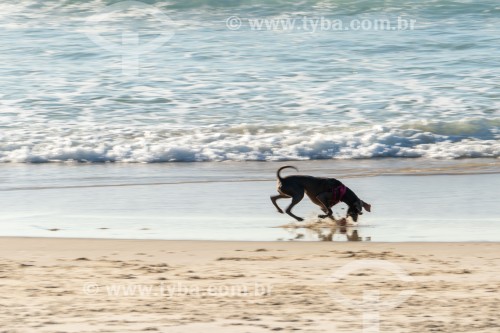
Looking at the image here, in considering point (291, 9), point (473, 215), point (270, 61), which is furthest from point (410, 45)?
point (473, 215)

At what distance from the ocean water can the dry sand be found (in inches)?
206

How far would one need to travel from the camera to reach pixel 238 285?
5.88m

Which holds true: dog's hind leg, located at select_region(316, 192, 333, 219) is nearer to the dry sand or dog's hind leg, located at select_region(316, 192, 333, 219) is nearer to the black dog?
the black dog

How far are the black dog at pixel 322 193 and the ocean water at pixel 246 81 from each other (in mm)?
3770

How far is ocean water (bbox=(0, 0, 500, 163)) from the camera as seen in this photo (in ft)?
41.9

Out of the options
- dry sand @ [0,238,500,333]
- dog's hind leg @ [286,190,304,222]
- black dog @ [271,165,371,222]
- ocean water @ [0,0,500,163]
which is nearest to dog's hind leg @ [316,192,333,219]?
black dog @ [271,165,371,222]

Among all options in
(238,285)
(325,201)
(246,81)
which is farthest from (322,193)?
(246,81)

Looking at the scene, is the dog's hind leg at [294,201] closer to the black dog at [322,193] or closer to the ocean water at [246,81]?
the black dog at [322,193]

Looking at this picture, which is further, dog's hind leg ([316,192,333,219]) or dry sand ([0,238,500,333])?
dog's hind leg ([316,192,333,219])

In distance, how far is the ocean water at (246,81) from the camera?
502 inches

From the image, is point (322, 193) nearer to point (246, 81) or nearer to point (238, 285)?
point (238, 285)

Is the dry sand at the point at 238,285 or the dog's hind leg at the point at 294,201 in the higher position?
the dog's hind leg at the point at 294,201


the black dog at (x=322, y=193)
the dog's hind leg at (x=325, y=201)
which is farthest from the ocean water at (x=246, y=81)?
the dog's hind leg at (x=325, y=201)

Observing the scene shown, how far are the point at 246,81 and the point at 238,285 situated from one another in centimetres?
1090
